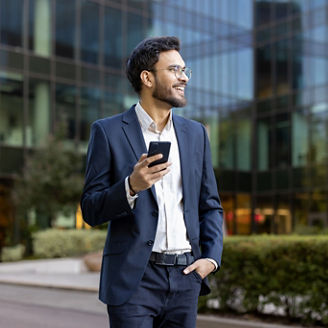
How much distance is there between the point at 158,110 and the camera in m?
3.34

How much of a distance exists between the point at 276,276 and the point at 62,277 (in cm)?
1222

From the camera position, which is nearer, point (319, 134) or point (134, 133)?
point (134, 133)

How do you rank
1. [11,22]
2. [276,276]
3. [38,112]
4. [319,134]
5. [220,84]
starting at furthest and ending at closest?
[220,84] < [319,134] < [38,112] < [11,22] < [276,276]

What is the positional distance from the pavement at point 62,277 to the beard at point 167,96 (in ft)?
20.9

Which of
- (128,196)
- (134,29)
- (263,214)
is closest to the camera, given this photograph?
(128,196)

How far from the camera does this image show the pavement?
31.2ft

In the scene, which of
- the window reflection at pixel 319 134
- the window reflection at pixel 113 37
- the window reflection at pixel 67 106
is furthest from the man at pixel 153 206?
the window reflection at pixel 113 37

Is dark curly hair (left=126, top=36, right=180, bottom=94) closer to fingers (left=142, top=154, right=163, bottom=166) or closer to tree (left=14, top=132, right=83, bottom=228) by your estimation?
fingers (left=142, top=154, right=163, bottom=166)

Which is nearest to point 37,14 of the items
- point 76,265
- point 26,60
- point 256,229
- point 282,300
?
point 26,60

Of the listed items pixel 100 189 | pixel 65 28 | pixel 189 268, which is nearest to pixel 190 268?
pixel 189 268

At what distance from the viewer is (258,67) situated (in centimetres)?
3569

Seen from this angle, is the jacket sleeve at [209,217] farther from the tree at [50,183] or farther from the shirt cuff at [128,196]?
the tree at [50,183]

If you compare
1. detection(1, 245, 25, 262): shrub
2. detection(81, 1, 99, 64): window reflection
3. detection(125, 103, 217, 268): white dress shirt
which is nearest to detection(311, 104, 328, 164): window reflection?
detection(81, 1, 99, 64): window reflection

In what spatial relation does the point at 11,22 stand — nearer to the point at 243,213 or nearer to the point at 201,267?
the point at 243,213
